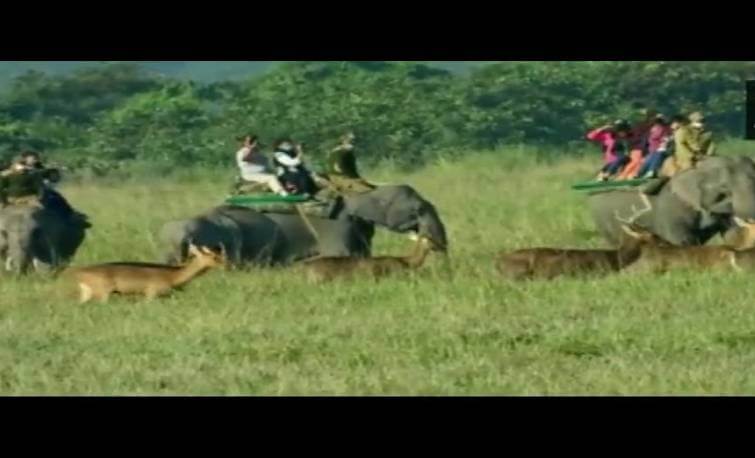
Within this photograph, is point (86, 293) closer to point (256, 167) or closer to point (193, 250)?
point (193, 250)

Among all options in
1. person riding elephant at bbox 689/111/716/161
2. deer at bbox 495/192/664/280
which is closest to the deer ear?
deer at bbox 495/192/664/280

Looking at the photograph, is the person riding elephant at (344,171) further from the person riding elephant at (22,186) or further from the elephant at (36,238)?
the person riding elephant at (22,186)

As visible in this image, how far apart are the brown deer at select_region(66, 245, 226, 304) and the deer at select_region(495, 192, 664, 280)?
68.1 inches

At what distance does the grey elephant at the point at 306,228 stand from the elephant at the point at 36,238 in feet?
1.93

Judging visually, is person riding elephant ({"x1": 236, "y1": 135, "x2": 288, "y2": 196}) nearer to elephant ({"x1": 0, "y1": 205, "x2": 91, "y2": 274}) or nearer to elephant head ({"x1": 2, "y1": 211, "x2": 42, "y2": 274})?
elephant ({"x1": 0, "y1": 205, "x2": 91, "y2": 274})

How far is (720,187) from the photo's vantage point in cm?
1491

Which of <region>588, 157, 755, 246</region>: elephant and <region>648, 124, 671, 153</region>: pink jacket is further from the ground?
<region>648, 124, 671, 153</region>: pink jacket

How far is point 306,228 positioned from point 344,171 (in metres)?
0.54

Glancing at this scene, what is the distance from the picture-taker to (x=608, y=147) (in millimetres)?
16078

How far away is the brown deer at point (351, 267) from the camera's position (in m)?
12.9

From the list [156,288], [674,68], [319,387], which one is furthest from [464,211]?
[674,68]

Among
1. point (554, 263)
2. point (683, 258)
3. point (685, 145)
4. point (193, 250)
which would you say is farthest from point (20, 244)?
point (685, 145)

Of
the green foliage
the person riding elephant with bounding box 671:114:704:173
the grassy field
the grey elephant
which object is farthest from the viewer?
the green foliage

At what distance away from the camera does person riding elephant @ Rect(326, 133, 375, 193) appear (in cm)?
1512
